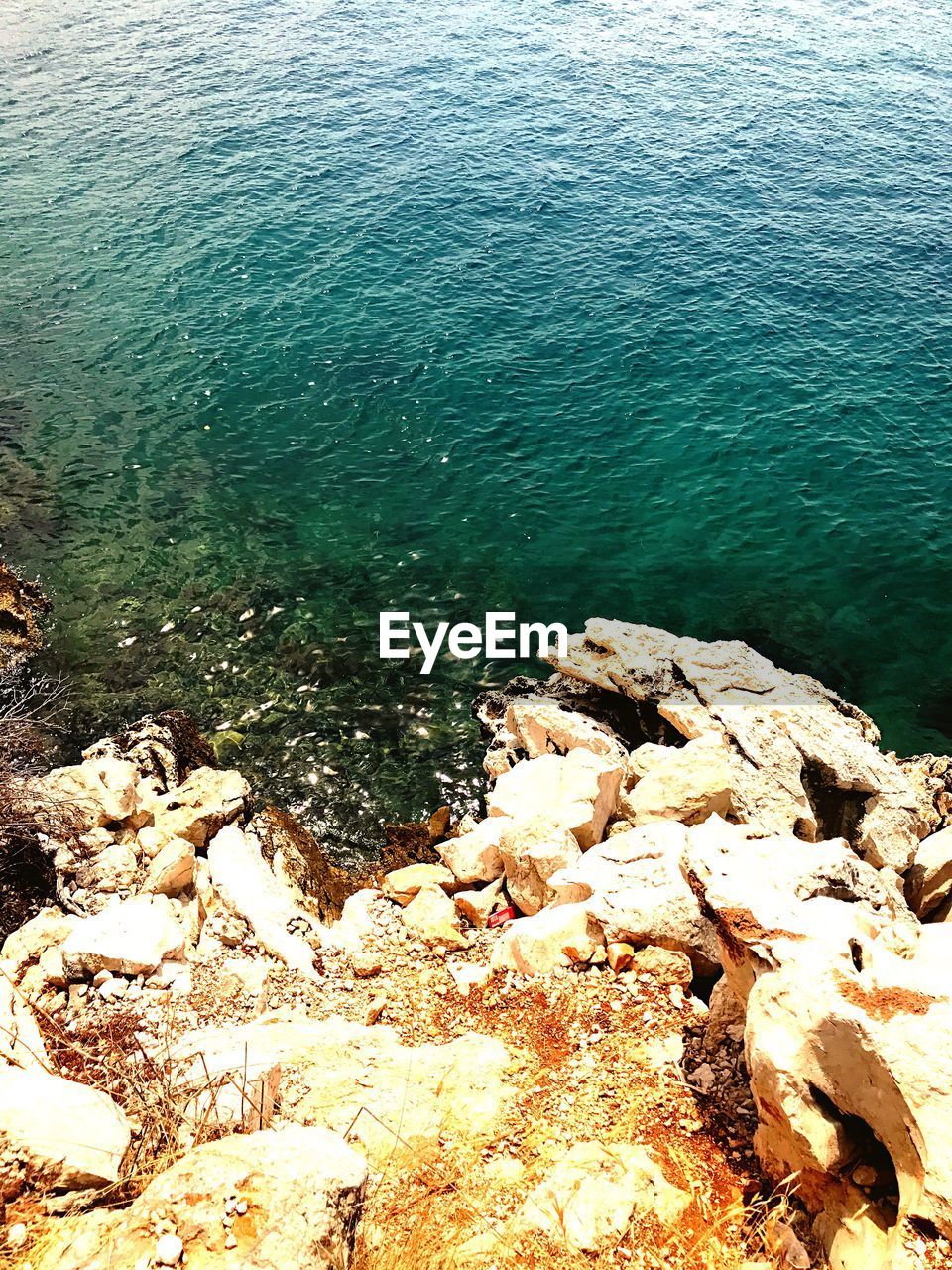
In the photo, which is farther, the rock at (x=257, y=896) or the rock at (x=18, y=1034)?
the rock at (x=257, y=896)

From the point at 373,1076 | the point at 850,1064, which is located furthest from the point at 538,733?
the point at 850,1064

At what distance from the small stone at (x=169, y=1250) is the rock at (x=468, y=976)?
6607 mm

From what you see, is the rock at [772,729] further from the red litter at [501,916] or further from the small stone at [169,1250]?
the small stone at [169,1250]

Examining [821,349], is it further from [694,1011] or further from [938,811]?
[694,1011]

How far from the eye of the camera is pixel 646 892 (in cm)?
1366

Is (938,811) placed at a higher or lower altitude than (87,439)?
lower

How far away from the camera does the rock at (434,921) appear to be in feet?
51.2

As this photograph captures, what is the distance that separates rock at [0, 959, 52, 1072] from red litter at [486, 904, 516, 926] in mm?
7443

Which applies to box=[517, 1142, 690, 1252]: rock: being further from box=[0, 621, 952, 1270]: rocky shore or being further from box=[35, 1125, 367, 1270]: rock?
box=[35, 1125, 367, 1270]: rock

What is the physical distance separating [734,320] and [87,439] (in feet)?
86.2

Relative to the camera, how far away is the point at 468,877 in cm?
1748

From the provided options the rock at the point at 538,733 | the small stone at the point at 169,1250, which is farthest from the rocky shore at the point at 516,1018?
the rock at the point at 538,733

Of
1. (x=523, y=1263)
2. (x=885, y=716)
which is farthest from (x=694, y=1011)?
(x=885, y=716)

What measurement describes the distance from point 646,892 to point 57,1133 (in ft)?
27.4
